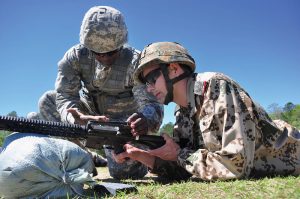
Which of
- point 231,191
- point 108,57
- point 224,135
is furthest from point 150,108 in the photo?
point 231,191

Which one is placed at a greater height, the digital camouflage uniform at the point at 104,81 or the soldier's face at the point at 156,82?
the digital camouflage uniform at the point at 104,81

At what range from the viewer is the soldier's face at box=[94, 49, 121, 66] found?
6691 millimetres

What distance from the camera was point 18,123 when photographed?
4.03m

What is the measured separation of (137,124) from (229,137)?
128cm

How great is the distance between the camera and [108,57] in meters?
6.76

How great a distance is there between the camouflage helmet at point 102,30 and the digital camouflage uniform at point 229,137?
2.24m

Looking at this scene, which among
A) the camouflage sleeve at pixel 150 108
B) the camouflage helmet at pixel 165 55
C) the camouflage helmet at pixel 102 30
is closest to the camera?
the camouflage helmet at pixel 165 55

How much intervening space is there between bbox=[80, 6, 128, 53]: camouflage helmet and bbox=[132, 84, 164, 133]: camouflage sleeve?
2.99 ft

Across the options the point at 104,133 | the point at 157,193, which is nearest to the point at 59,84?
the point at 104,133

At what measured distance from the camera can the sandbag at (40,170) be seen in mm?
3367

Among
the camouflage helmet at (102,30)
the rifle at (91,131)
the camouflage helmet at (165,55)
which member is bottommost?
the rifle at (91,131)

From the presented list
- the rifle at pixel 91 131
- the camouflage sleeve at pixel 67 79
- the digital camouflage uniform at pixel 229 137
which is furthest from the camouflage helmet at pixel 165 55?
the camouflage sleeve at pixel 67 79

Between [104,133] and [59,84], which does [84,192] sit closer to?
[104,133]

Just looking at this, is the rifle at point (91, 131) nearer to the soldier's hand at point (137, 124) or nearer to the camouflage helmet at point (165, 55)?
the soldier's hand at point (137, 124)
